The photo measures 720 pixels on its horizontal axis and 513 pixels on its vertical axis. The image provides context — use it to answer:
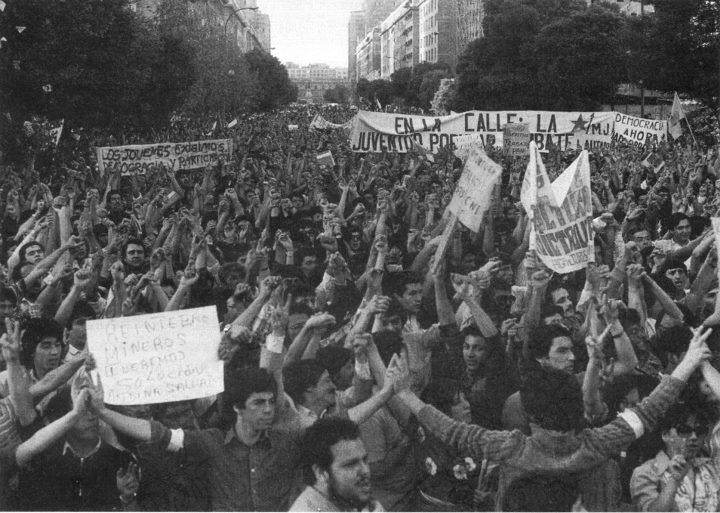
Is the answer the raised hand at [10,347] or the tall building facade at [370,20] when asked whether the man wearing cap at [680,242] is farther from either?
the tall building facade at [370,20]

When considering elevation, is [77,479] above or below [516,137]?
below

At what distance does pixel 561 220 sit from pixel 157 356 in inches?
120

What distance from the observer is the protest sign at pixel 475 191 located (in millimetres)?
6750

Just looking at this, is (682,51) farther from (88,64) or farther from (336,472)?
(336,472)

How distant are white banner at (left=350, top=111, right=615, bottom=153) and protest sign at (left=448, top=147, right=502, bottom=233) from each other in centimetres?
708

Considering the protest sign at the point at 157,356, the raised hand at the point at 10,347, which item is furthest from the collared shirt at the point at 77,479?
the raised hand at the point at 10,347

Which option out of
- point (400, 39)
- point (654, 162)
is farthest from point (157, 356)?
point (400, 39)

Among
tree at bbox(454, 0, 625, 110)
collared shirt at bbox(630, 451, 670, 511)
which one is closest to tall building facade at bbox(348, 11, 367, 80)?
tree at bbox(454, 0, 625, 110)

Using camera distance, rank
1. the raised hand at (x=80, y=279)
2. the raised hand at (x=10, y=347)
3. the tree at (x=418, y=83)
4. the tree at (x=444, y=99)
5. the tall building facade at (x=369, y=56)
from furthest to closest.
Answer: the tall building facade at (x=369, y=56) → the tree at (x=418, y=83) → the tree at (x=444, y=99) → the raised hand at (x=80, y=279) → the raised hand at (x=10, y=347)

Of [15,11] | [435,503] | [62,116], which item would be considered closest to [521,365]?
[435,503]

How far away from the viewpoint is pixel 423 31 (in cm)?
9531

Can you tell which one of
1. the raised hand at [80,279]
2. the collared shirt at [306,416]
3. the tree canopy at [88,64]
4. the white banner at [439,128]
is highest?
the tree canopy at [88,64]

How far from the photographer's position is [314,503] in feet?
13.0

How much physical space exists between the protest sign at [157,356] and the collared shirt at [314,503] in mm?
816
